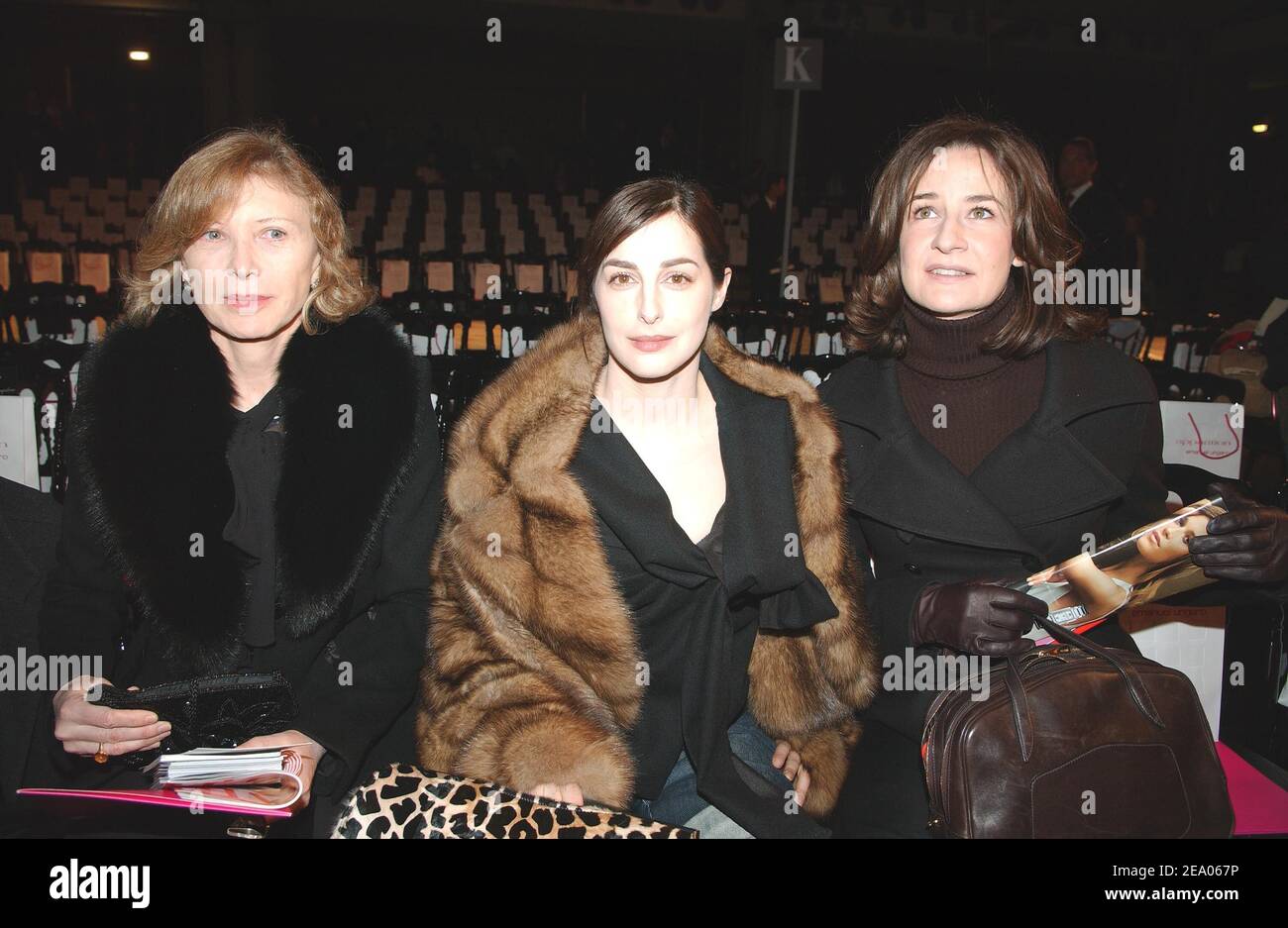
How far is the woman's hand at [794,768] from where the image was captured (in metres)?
1.79

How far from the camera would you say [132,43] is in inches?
570

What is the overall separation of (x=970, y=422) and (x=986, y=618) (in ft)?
1.58

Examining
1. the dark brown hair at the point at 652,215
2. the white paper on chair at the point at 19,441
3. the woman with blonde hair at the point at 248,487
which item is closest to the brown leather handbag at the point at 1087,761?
the dark brown hair at the point at 652,215

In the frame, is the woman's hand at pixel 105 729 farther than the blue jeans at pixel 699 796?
No

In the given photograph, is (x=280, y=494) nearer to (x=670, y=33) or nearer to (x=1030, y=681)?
(x=1030, y=681)

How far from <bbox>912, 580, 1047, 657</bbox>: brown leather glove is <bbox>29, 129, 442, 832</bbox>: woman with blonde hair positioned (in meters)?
1.02

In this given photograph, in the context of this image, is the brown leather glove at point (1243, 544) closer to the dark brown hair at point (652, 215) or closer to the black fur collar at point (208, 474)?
the dark brown hair at point (652, 215)

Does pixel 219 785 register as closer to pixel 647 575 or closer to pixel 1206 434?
pixel 647 575

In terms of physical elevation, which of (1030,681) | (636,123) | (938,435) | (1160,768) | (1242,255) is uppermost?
(636,123)

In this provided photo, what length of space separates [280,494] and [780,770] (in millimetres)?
1110

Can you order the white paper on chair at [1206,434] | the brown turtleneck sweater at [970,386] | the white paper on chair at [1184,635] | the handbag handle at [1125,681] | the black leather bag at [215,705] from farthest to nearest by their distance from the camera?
the white paper on chair at [1206,434] < the white paper on chair at [1184,635] < the brown turtleneck sweater at [970,386] < the black leather bag at [215,705] < the handbag handle at [1125,681]

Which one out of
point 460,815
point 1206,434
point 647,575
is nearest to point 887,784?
point 647,575

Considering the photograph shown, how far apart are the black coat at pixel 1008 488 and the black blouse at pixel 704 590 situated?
0.21m

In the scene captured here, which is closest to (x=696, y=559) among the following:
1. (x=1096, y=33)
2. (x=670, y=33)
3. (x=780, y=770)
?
(x=780, y=770)
